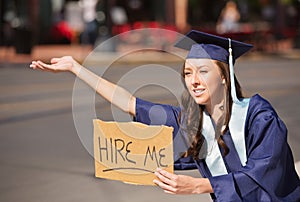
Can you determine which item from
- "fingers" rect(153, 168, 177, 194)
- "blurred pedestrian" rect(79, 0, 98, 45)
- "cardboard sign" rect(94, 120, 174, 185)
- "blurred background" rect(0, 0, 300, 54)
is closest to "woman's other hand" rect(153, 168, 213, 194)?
"fingers" rect(153, 168, 177, 194)

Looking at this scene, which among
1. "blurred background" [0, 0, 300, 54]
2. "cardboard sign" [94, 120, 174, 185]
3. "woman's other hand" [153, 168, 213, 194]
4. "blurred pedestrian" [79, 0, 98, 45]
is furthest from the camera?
"blurred background" [0, 0, 300, 54]

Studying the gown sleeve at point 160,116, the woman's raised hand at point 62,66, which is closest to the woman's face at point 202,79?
the gown sleeve at point 160,116

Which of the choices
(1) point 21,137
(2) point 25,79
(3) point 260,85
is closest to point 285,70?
(3) point 260,85

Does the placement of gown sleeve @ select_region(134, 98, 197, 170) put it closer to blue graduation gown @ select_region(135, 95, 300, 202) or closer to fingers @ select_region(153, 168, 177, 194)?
blue graduation gown @ select_region(135, 95, 300, 202)

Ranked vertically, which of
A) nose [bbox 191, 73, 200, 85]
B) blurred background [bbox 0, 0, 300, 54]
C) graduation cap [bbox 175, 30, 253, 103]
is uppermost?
graduation cap [bbox 175, 30, 253, 103]

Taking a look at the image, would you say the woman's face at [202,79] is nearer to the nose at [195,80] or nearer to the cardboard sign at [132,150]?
the nose at [195,80]

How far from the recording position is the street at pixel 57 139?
5.80 metres

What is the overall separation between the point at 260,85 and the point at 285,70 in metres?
4.21

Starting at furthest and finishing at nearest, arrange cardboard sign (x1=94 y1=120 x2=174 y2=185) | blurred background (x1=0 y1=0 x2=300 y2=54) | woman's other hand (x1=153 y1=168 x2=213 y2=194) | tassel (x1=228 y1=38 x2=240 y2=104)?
blurred background (x1=0 y1=0 x2=300 y2=54) → tassel (x1=228 y1=38 x2=240 y2=104) → cardboard sign (x1=94 y1=120 x2=174 y2=185) → woman's other hand (x1=153 y1=168 x2=213 y2=194)

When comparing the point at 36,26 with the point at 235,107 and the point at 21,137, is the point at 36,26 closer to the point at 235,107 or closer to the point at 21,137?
the point at 21,137

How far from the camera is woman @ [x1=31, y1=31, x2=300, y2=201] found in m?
3.13

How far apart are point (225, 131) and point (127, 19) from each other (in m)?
33.5

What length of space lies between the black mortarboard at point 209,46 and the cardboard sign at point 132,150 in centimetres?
39

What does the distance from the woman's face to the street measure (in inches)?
5.9
